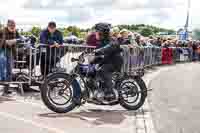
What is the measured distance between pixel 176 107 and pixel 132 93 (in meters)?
1.39

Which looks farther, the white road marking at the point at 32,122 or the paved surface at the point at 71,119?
the paved surface at the point at 71,119

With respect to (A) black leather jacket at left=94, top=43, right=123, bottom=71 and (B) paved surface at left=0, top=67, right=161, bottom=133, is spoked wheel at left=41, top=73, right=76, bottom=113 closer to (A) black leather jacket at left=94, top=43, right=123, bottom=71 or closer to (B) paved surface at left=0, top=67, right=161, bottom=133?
(B) paved surface at left=0, top=67, right=161, bottom=133

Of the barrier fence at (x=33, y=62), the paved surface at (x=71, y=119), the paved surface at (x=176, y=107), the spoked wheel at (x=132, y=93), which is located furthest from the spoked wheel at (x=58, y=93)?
the barrier fence at (x=33, y=62)

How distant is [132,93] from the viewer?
10312 millimetres

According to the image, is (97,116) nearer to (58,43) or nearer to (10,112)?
(10,112)

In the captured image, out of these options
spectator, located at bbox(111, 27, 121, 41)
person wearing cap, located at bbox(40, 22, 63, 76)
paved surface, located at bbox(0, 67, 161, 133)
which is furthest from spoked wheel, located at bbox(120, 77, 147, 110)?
person wearing cap, located at bbox(40, 22, 63, 76)

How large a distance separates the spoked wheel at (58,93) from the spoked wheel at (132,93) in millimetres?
1105

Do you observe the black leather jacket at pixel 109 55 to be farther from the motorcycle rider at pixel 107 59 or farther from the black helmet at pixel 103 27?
the black helmet at pixel 103 27

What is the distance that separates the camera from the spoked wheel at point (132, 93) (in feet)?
33.7

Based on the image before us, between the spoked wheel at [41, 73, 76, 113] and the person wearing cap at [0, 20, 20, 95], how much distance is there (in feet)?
8.85

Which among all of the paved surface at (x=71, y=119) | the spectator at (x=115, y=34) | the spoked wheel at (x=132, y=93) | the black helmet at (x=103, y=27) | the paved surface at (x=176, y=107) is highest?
the black helmet at (x=103, y=27)

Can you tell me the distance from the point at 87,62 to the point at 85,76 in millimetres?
291

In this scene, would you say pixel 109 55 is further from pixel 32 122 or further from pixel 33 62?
pixel 33 62

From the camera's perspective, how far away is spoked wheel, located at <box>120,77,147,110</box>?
33.7 ft
